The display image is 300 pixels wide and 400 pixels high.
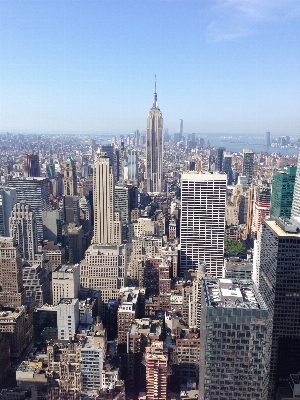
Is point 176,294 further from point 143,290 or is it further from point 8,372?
point 8,372

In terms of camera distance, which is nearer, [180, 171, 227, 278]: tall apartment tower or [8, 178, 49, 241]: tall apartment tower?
[180, 171, 227, 278]: tall apartment tower

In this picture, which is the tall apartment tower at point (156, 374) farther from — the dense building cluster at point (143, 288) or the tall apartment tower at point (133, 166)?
the tall apartment tower at point (133, 166)

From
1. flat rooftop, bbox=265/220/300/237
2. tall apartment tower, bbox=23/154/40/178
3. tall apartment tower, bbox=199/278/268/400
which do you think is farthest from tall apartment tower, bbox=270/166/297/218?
tall apartment tower, bbox=23/154/40/178

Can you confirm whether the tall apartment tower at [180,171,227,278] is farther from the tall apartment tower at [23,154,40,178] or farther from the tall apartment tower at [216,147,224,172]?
the tall apartment tower at [216,147,224,172]

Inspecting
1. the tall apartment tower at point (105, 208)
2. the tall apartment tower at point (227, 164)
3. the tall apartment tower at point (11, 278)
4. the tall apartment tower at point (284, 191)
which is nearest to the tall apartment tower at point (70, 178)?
Answer: the tall apartment tower at point (105, 208)

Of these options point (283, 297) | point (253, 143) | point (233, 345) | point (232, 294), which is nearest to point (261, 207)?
point (253, 143)

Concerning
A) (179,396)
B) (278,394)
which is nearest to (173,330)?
A: (179,396)
